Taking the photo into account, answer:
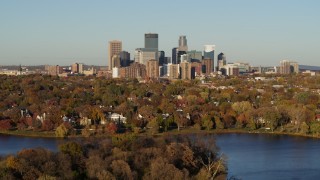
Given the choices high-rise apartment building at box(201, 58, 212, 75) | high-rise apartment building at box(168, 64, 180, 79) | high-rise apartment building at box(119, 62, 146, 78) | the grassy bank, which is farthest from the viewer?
high-rise apartment building at box(201, 58, 212, 75)

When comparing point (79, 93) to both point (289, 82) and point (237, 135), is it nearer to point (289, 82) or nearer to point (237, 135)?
point (237, 135)

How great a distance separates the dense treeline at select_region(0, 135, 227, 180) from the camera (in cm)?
541

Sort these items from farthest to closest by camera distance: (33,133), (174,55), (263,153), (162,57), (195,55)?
(162,57) → (174,55) → (195,55) → (33,133) → (263,153)

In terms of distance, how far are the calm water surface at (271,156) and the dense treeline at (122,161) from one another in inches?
20.2

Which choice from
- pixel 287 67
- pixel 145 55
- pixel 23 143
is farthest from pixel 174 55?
pixel 23 143

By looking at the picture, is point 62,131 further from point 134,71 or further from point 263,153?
point 134,71

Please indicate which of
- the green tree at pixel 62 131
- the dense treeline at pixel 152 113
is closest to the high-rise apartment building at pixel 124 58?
the dense treeline at pixel 152 113

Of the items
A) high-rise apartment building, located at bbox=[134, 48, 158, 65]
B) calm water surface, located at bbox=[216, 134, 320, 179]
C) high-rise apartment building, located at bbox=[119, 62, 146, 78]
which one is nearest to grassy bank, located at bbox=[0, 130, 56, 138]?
calm water surface, located at bbox=[216, 134, 320, 179]

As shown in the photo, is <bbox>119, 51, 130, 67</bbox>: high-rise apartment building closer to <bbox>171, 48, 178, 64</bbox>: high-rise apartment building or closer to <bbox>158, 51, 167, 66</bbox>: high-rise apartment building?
<bbox>158, 51, 167, 66</bbox>: high-rise apartment building

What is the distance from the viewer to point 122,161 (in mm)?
5734

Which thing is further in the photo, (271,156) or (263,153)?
(263,153)

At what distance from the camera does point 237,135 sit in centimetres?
1050

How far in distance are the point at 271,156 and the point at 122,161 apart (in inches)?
119

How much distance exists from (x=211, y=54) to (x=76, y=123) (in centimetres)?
3167
